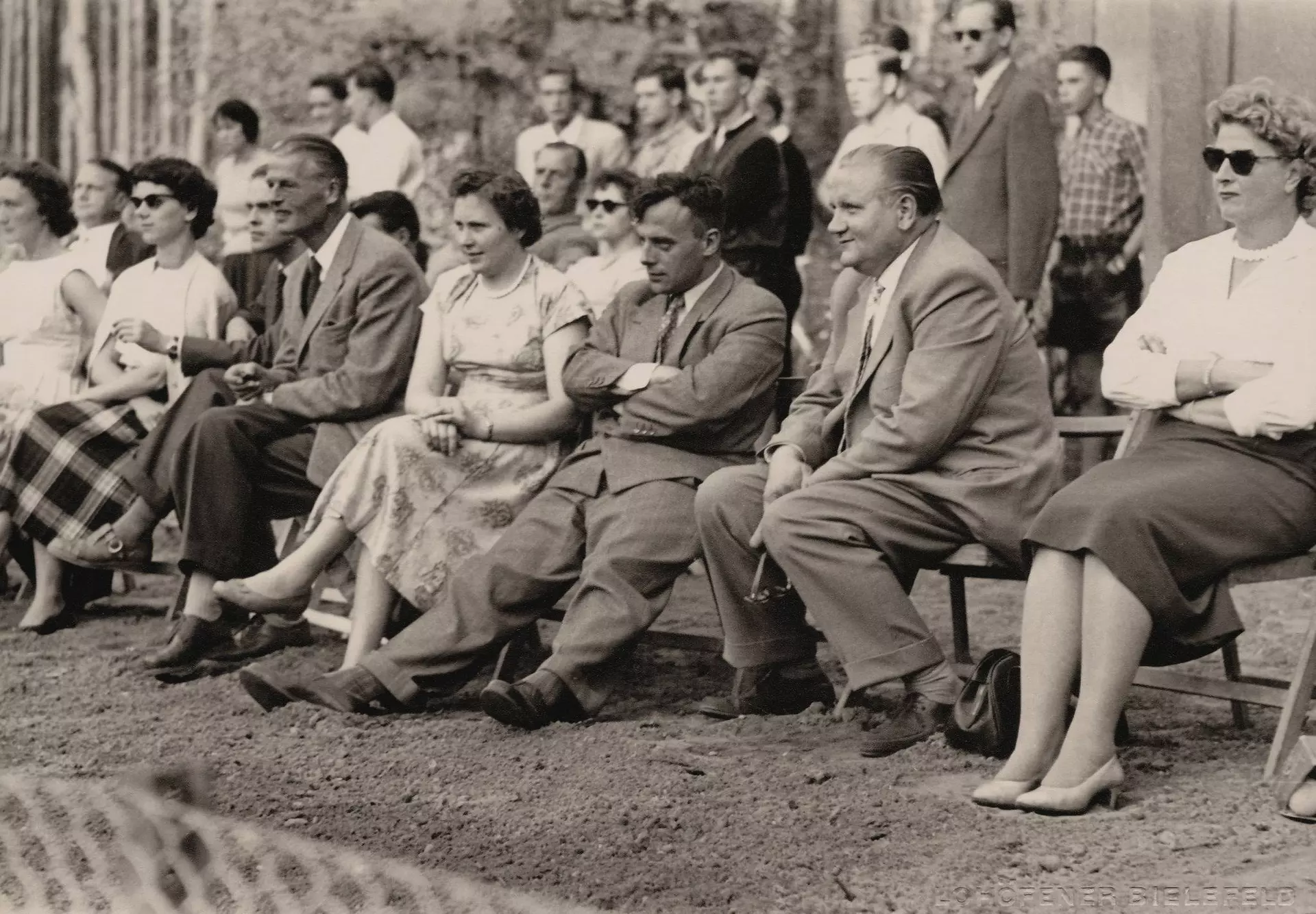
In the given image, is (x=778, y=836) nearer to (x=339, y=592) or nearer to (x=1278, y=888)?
(x=1278, y=888)

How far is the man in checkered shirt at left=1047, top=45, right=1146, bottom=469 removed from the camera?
850 cm

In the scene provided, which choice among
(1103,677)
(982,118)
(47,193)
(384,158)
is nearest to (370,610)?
(1103,677)

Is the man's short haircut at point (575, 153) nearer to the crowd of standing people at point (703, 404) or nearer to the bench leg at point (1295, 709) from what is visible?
the crowd of standing people at point (703, 404)

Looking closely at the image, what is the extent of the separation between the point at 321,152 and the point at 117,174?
2438mm

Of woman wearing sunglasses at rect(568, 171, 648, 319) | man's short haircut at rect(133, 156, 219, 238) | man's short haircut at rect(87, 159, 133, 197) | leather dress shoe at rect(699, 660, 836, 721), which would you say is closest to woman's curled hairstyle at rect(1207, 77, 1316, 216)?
leather dress shoe at rect(699, 660, 836, 721)

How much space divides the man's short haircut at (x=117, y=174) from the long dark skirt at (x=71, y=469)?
188 centimetres

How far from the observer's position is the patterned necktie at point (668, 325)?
594 cm

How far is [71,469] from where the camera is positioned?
283 inches

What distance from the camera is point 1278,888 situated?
369cm

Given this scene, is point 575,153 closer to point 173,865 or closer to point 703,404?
point 703,404

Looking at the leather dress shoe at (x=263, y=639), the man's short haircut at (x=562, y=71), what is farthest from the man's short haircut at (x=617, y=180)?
the man's short haircut at (x=562, y=71)

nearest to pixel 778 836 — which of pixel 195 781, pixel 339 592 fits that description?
pixel 195 781

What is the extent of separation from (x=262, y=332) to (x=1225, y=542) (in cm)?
417

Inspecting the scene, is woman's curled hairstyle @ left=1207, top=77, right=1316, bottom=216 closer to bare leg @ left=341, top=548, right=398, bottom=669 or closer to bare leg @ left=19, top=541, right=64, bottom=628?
bare leg @ left=341, top=548, right=398, bottom=669
